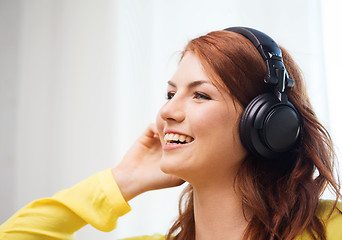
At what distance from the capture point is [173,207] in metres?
1.76

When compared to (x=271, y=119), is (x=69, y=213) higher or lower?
lower

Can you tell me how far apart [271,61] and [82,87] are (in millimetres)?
1172

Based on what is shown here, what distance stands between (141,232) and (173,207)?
0.66 feet

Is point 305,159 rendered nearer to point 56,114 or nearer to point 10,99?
point 56,114

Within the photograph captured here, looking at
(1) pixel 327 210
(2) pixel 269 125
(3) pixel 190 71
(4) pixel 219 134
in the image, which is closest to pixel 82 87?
(3) pixel 190 71

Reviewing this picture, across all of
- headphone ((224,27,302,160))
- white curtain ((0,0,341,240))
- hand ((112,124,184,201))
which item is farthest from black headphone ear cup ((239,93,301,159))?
white curtain ((0,0,341,240))

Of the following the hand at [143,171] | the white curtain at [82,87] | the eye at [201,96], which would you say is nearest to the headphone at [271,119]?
the eye at [201,96]

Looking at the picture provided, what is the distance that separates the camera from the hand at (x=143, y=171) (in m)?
1.28

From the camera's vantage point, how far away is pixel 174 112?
104 centimetres

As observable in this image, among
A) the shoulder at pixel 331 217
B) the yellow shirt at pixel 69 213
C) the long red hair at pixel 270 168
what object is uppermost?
the long red hair at pixel 270 168

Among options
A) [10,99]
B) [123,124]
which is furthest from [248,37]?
[10,99]

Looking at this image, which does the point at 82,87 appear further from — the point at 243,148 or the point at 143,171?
the point at 243,148

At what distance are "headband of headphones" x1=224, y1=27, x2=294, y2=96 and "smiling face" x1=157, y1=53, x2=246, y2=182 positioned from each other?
12 cm

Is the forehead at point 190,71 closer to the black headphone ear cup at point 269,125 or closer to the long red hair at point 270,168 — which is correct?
the long red hair at point 270,168
